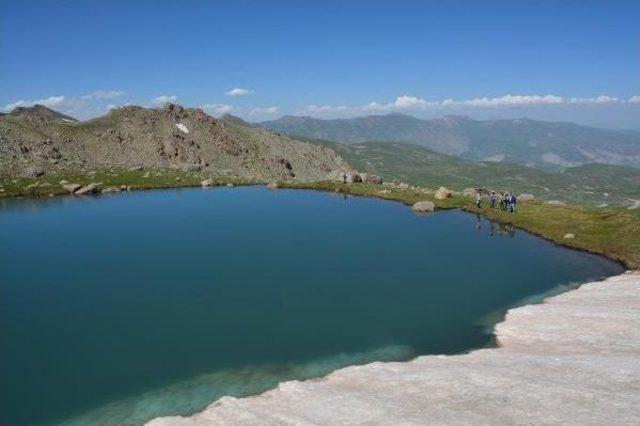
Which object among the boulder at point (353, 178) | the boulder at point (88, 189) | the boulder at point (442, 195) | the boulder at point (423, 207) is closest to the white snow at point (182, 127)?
the boulder at point (88, 189)

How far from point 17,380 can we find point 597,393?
33.9 metres

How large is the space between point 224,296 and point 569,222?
53.4m

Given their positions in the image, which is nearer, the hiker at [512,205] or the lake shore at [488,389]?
the lake shore at [488,389]

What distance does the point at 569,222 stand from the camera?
7562cm

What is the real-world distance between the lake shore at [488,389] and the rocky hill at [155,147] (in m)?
101

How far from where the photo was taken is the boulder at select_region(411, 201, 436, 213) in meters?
88.1

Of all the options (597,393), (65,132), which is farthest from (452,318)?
(65,132)

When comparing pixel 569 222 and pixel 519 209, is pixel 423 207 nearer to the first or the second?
pixel 519 209

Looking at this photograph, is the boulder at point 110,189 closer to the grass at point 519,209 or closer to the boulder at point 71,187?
the grass at point 519,209

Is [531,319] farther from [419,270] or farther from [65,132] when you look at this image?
[65,132]

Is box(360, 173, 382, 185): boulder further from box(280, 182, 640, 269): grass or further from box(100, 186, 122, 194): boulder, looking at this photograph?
box(100, 186, 122, 194): boulder

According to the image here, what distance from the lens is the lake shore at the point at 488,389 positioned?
2597cm

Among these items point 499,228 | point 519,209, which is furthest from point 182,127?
point 499,228

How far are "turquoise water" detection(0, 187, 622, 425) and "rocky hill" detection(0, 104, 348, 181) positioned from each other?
47344mm
